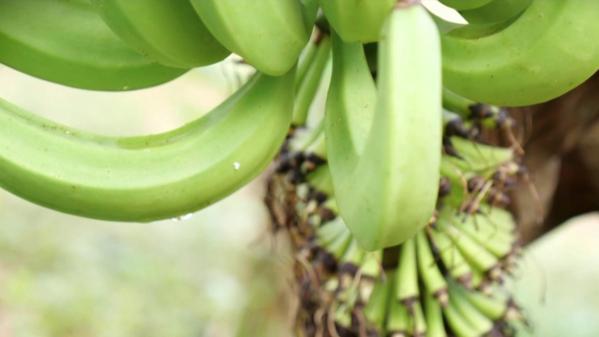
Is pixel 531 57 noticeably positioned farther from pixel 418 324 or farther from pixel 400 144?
pixel 418 324

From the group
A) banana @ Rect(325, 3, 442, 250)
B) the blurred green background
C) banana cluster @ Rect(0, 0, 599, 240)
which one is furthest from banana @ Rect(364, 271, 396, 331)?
the blurred green background

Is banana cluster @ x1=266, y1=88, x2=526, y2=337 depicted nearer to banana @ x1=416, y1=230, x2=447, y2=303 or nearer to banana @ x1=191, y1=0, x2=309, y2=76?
banana @ x1=416, y1=230, x2=447, y2=303

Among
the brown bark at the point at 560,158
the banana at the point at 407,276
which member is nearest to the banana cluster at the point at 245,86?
the banana at the point at 407,276

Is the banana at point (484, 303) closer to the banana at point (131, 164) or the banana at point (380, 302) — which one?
the banana at point (380, 302)

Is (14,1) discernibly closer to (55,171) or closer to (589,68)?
(55,171)

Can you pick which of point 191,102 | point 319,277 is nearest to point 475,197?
point 319,277

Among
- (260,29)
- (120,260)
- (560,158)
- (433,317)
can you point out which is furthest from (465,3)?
(120,260)
